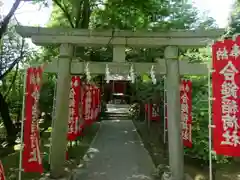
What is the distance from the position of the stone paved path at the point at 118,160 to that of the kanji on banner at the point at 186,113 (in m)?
1.84

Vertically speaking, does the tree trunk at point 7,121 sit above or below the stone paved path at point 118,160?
above

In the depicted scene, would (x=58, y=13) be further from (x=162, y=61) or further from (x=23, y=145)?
(x=23, y=145)

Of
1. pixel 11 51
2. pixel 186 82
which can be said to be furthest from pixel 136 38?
pixel 11 51

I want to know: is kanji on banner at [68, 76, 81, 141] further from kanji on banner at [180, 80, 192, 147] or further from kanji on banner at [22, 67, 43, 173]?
kanji on banner at [180, 80, 192, 147]

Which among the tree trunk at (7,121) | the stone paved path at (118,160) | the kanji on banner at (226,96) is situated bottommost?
the stone paved path at (118,160)

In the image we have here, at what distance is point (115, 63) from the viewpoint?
8281 mm

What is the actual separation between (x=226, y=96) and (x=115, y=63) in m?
3.59

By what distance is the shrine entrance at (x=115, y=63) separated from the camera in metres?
8.20

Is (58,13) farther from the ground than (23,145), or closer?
farther from the ground

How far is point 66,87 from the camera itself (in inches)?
328

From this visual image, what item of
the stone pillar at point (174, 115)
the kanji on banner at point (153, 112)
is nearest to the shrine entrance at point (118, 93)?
the kanji on banner at point (153, 112)

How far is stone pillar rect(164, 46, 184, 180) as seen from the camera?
8023mm

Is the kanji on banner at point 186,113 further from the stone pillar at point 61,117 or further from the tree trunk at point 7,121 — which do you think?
the tree trunk at point 7,121

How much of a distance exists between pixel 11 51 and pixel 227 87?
15.8m
